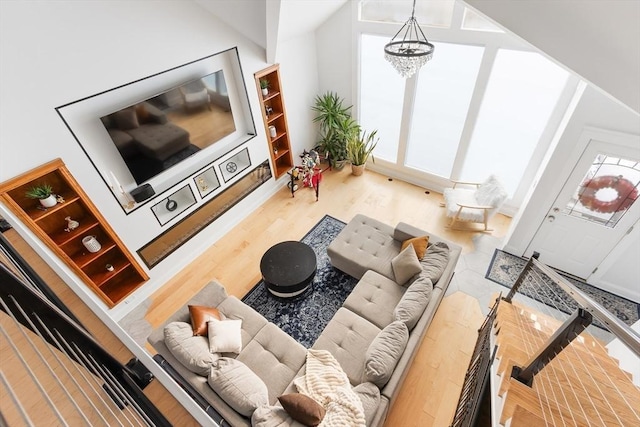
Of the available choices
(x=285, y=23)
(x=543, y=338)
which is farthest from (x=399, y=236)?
(x=285, y=23)

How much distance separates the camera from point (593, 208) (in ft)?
11.0

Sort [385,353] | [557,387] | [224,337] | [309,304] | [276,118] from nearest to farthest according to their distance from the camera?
[557,387] < [385,353] < [224,337] < [309,304] < [276,118]

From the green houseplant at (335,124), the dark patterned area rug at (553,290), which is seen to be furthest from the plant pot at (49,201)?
the dark patterned area rug at (553,290)

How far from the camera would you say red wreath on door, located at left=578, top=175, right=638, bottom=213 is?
10.2 ft

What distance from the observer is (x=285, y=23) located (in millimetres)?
3771

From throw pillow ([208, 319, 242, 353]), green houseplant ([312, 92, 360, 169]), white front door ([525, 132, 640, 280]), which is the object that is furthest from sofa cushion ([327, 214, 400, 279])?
green houseplant ([312, 92, 360, 169])

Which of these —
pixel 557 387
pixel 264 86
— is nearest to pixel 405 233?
pixel 557 387

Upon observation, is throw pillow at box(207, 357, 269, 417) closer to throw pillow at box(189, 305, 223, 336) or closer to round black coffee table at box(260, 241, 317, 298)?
throw pillow at box(189, 305, 223, 336)

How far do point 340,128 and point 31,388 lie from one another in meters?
5.00

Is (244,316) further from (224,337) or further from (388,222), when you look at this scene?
(388,222)

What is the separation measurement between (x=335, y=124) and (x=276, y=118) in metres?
1.09

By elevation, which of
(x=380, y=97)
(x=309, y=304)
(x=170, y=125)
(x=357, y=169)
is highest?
(x=170, y=125)

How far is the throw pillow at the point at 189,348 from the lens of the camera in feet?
8.14

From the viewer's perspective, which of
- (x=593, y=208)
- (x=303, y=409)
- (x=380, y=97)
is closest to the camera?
(x=303, y=409)
